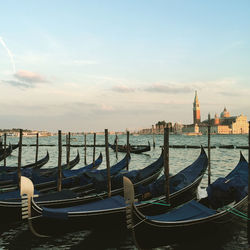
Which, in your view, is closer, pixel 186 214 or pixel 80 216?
pixel 186 214

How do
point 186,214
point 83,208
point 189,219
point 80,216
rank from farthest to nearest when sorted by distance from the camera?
1. point 83,208
2. point 80,216
3. point 186,214
4. point 189,219

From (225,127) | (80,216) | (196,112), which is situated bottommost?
(80,216)

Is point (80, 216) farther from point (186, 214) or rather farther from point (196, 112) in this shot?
point (196, 112)

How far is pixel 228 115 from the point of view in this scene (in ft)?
599

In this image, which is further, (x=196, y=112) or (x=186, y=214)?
(x=196, y=112)

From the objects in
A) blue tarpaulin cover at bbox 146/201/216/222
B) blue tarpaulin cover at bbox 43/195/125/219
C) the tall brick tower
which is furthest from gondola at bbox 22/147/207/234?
the tall brick tower

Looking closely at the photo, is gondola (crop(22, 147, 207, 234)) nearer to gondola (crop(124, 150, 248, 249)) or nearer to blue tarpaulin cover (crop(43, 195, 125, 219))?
blue tarpaulin cover (crop(43, 195, 125, 219))

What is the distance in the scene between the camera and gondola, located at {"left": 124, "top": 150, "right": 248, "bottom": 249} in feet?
19.7

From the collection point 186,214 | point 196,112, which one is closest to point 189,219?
point 186,214

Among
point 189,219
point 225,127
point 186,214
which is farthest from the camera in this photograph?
point 225,127

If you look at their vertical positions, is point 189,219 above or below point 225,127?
below

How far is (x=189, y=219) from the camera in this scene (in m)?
6.69

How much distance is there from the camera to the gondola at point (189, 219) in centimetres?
601

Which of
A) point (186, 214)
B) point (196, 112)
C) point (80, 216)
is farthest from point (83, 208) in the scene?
point (196, 112)
